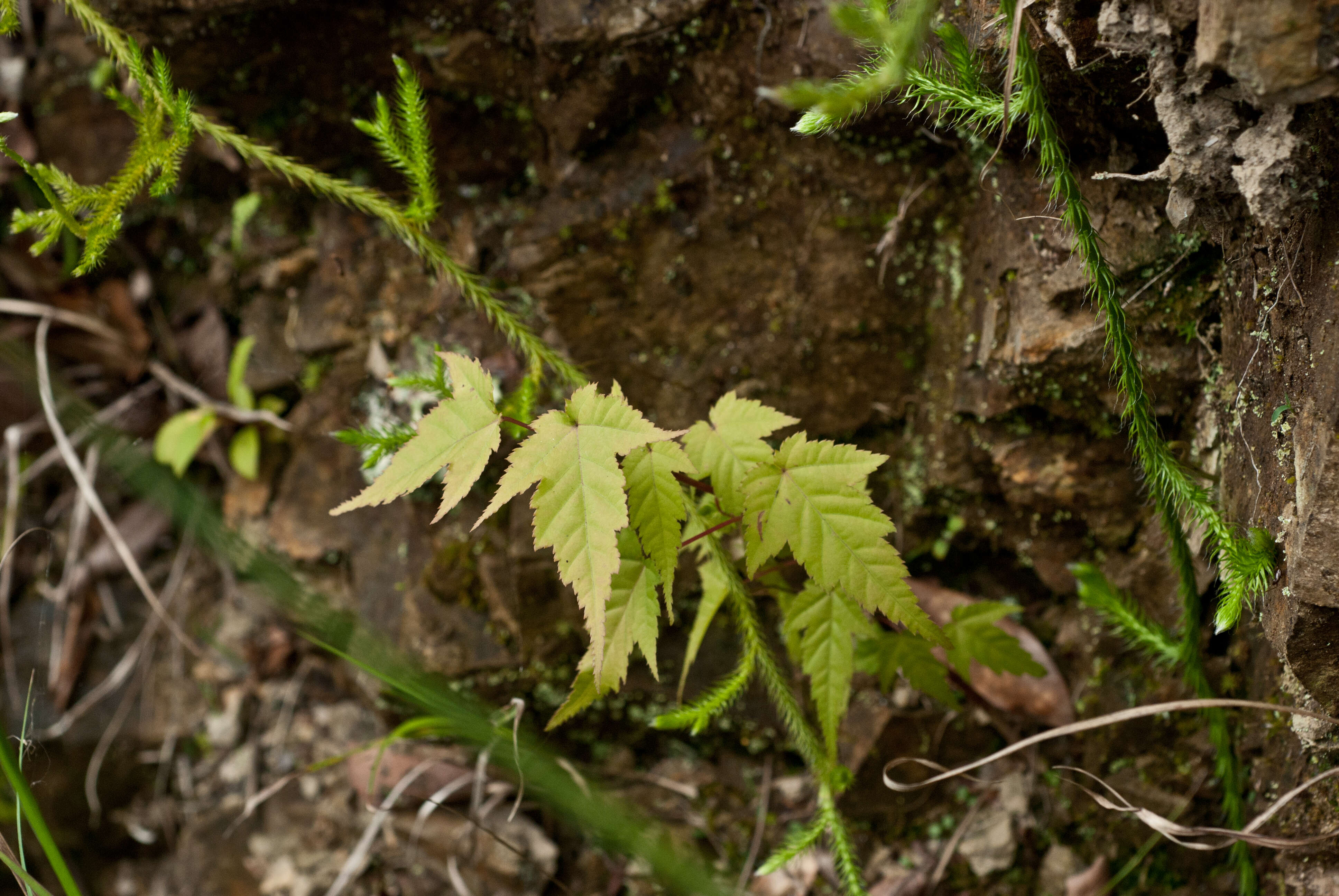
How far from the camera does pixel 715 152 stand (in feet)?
6.64

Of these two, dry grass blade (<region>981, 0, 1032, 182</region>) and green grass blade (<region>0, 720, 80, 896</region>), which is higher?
dry grass blade (<region>981, 0, 1032, 182</region>)

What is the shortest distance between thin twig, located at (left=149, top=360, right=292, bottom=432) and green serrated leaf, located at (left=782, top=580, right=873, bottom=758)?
1857mm

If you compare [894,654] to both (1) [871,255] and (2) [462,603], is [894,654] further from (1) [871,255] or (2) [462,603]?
(2) [462,603]

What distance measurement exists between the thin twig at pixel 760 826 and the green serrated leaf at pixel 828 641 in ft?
2.49

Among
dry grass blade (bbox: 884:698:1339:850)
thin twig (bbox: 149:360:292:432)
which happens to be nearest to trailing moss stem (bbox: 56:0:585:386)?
thin twig (bbox: 149:360:292:432)

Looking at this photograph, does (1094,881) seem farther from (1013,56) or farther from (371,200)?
(371,200)

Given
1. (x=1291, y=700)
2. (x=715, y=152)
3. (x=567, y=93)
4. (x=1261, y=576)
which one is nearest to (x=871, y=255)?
(x=715, y=152)

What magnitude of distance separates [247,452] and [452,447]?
1.62m

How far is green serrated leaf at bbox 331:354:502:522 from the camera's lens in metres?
1.32

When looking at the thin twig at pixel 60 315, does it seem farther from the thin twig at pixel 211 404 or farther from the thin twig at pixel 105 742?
the thin twig at pixel 105 742

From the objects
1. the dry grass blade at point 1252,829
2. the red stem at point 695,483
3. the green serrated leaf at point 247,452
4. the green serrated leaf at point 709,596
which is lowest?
the dry grass blade at point 1252,829

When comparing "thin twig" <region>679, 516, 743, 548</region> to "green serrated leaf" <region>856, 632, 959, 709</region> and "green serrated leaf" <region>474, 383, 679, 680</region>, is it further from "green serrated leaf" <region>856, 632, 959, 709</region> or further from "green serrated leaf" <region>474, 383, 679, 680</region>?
"green serrated leaf" <region>856, 632, 959, 709</region>

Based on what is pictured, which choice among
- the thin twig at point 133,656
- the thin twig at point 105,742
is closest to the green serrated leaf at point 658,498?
the thin twig at point 133,656

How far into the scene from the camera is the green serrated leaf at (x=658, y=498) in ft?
4.35
